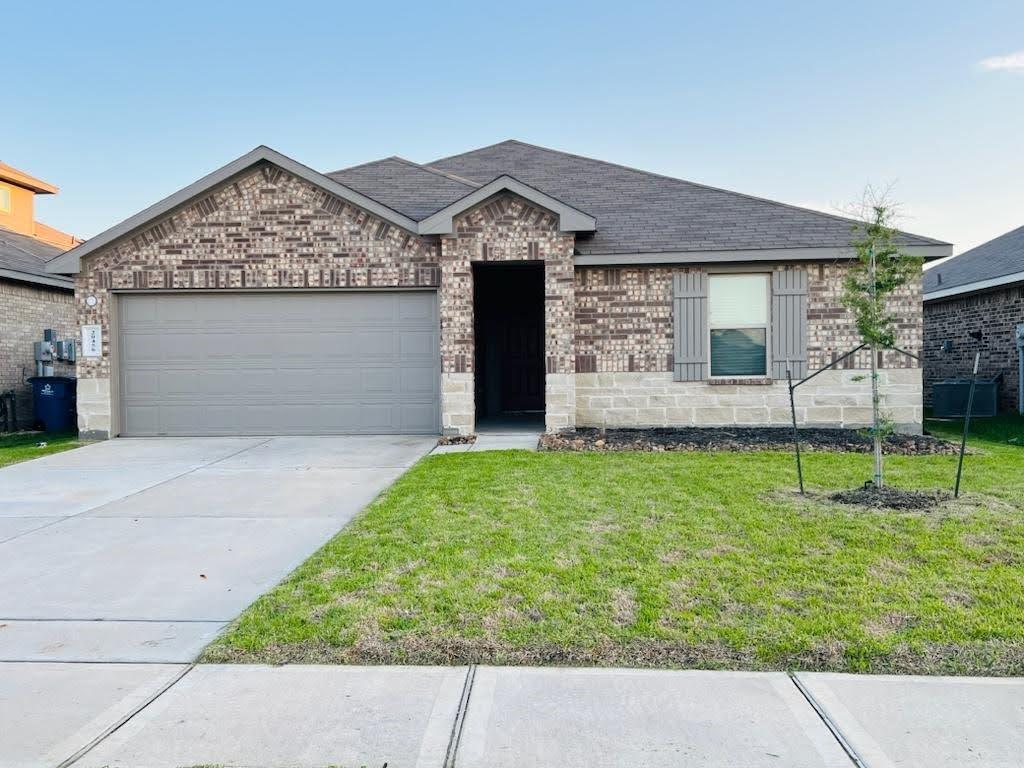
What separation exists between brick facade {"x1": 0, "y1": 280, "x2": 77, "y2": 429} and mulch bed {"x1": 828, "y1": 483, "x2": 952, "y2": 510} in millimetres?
15327

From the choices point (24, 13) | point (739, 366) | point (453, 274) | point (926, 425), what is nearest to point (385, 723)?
point (453, 274)

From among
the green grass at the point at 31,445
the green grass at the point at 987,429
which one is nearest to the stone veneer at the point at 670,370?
Answer: the green grass at the point at 987,429

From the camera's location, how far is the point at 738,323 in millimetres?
12148

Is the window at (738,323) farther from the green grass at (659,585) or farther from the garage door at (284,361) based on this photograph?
the green grass at (659,585)

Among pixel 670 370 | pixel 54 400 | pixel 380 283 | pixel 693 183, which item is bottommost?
pixel 54 400

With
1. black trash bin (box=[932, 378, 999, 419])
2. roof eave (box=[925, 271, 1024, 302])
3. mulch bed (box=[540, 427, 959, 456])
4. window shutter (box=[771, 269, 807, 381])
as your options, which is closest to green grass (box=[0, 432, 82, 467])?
mulch bed (box=[540, 427, 959, 456])

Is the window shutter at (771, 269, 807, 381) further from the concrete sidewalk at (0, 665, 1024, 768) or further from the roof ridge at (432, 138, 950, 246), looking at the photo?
the concrete sidewalk at (0, 665, 1024, 768)

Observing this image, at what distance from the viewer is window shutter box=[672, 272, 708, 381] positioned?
1201 cm

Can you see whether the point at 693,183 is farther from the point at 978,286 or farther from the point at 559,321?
the point at 978,286

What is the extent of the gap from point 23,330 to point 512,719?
55.1 ft

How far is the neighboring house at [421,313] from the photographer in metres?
11.7

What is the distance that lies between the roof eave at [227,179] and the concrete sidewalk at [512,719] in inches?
366

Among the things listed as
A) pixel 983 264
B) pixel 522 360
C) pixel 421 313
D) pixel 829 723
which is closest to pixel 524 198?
pixel 421 313

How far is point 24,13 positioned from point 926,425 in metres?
21.3
